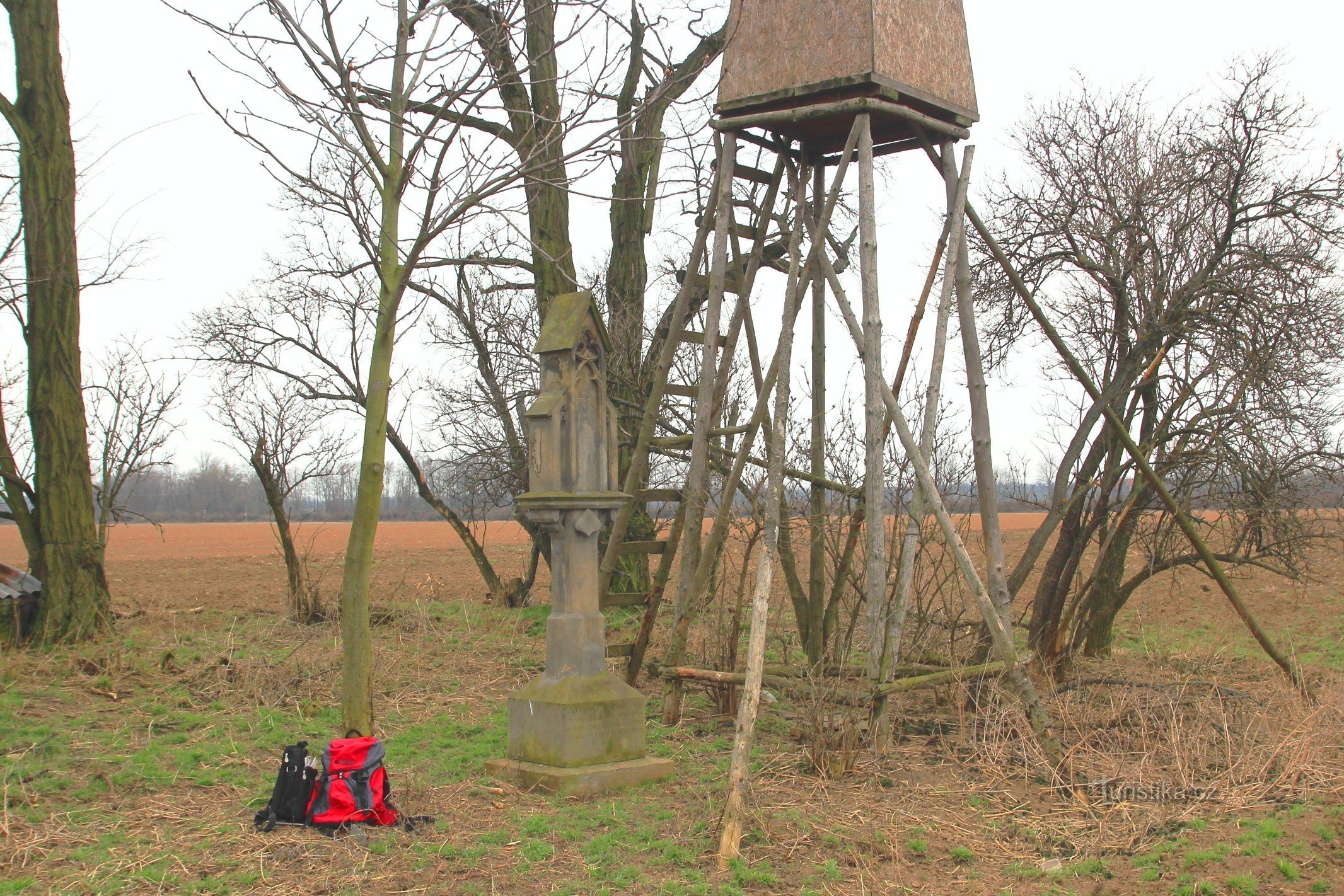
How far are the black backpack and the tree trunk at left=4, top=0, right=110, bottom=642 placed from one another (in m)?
5.86

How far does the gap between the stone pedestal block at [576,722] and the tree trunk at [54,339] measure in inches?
231

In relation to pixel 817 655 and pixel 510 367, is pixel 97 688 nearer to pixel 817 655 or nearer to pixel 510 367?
pixel 817 655

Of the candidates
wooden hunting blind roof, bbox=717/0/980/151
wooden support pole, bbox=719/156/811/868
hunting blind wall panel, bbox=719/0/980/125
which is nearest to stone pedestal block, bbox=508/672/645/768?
wooden support pole, bbox=719/156/811/868

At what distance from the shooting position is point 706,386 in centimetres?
819

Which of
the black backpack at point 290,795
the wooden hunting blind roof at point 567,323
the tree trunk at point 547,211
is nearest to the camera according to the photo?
the black backpack at point 290,795

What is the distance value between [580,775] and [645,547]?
8.10 feet

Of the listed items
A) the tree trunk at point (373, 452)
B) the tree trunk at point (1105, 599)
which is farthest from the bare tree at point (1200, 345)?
the tree trunk at point (373, 452)

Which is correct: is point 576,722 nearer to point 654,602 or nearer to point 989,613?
point 654,602

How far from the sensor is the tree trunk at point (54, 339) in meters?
10.6

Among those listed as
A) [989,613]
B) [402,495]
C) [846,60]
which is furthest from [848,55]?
[402,495]

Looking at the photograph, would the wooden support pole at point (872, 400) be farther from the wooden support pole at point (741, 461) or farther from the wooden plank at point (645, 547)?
the wooden plank at point (645, 547)

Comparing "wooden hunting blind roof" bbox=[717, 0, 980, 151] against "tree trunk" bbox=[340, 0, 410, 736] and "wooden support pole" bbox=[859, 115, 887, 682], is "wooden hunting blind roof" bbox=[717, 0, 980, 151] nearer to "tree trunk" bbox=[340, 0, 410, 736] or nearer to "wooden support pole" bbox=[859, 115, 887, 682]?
"wooden support pole" bbox=[859, 115, 887, 682]

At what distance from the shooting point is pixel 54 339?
10.8 metres

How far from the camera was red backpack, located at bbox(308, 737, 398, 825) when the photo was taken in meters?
5.70
